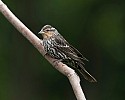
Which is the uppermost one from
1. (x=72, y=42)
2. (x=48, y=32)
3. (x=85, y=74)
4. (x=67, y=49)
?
(x=72, y=42)

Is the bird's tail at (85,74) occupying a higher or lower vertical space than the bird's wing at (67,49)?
lower

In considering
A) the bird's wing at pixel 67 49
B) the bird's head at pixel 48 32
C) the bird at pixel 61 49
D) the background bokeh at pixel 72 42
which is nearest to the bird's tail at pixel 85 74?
the bird at pixel 61 49

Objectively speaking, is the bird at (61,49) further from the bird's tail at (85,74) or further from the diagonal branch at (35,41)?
the diagonal branch at (35,41)

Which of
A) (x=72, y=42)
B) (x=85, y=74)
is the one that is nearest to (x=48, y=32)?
(x=85, y=74)

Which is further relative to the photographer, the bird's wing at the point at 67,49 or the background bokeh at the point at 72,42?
the background bokeh at the point at 72,42

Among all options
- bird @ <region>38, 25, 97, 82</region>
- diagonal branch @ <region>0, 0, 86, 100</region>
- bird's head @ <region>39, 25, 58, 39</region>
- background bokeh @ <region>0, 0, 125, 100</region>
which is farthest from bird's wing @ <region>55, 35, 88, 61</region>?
background bokeh @ <region>0, 0, 125, 100</region>

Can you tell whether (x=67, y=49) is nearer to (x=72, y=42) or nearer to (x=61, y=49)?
(x=61, y=49)

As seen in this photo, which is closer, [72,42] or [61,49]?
[61,49]

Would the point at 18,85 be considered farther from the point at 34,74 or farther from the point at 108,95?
the point at 108,95

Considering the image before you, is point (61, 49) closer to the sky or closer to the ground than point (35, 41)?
closer to the sky
